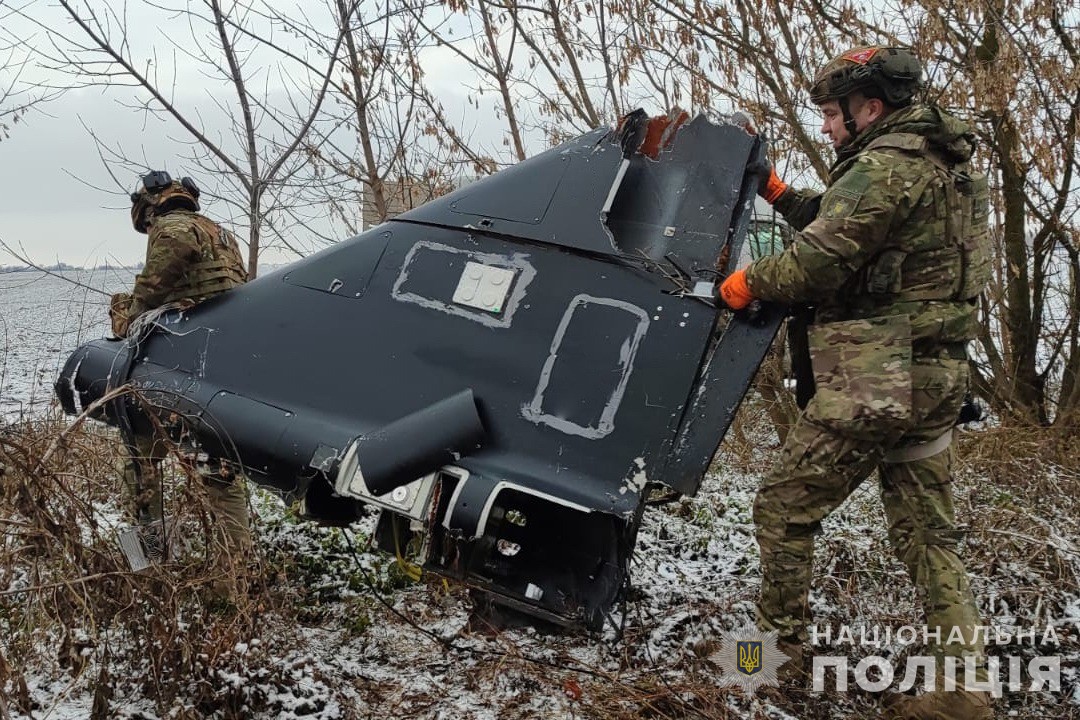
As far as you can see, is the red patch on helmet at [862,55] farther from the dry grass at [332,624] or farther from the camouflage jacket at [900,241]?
the dry grass at [332,624]

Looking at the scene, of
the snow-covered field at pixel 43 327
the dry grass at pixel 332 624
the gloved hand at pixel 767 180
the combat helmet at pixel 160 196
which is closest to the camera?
the dry grass at pixel 332 624

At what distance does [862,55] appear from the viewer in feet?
9.65

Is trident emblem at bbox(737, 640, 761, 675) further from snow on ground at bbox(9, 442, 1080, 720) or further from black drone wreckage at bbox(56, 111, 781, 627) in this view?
black drone wreckage at bbox(56, 111, 781, 627)

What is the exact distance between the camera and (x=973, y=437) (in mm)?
5934

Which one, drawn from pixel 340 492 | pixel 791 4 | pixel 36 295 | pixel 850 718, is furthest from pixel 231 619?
pixel 36 295

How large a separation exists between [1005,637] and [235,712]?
2.95 metres

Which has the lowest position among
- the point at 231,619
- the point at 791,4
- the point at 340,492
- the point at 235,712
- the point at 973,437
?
the point at 235,712

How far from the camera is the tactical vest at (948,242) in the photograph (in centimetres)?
282

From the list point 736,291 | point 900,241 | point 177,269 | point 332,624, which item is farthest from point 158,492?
point 900,241

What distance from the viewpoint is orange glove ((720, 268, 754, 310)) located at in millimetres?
2863

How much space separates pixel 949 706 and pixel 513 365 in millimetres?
1778

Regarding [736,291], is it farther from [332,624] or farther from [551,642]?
[332,624]

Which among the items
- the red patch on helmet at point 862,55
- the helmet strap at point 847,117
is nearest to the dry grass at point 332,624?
the helmet strap at point 847,117

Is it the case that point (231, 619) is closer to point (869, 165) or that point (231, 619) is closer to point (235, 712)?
point (235, 712)
